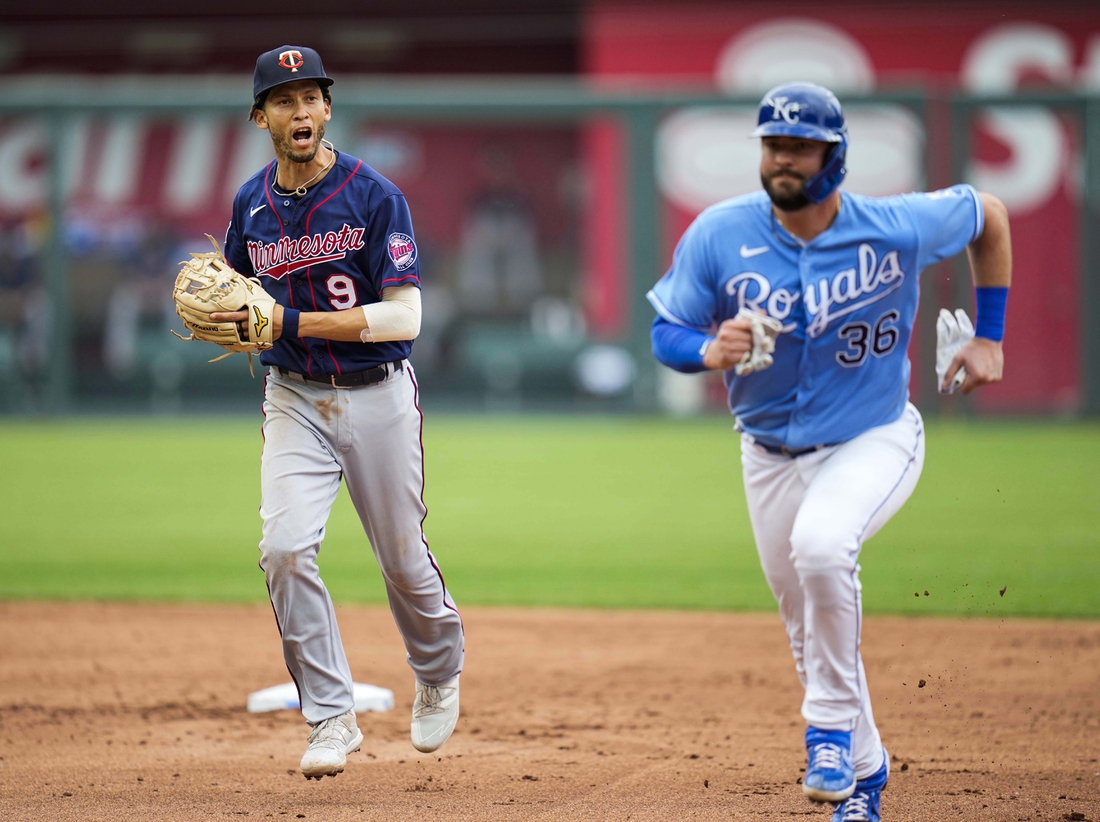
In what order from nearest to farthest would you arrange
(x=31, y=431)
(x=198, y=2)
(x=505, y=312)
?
1. (x=31, y=431)
2. (x=505, y=312)
3. (x=198, y=2)

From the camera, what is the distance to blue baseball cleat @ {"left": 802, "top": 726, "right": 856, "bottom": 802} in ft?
10.2

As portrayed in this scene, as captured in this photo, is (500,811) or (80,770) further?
(80,770)

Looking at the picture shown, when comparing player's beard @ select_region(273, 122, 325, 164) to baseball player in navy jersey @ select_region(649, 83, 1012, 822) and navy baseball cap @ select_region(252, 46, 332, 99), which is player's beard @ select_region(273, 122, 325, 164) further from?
baseball player in navy jersey @ select_region(649, 83, 1012, 822)

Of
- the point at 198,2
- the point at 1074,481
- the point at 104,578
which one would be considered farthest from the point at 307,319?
the point at 198,2

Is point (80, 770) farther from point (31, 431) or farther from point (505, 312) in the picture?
point (505, 312)

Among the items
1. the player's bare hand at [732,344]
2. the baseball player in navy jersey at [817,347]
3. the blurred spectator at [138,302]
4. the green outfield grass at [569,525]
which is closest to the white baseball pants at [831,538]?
the baseball player in navy jersey at [817,347]

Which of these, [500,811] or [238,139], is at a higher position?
[238,139]

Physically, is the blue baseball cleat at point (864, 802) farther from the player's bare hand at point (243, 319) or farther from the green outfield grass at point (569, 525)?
the green outfield grass at point (569, 525)

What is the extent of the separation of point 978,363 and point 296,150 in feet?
6.81

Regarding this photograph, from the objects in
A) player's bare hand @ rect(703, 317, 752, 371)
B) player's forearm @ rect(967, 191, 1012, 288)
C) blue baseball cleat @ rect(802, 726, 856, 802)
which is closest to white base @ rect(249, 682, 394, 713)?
blue baseball cleat @ rect(802, 726, 856, 802)

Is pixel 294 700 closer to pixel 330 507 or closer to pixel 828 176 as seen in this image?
pixel 330 507

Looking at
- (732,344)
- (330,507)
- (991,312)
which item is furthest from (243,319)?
(991,312)

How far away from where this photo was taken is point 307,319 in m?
3.68

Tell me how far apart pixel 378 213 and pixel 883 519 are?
169 centimetres
